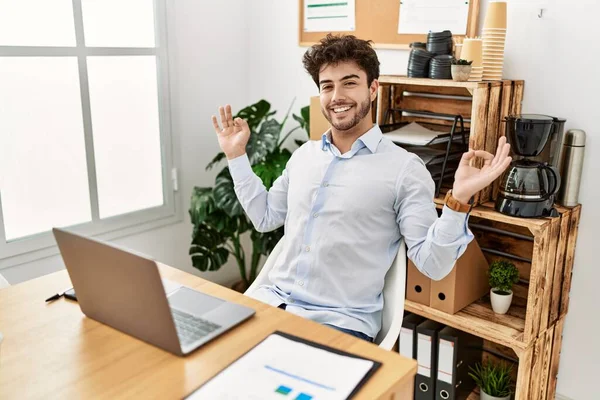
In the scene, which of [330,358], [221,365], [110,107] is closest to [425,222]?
[330,358]

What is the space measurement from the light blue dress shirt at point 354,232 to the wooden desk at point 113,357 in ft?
1.17

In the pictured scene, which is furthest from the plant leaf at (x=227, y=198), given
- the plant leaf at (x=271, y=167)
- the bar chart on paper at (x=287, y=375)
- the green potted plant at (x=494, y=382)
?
the bar chart on paper at (x=287, y=375)

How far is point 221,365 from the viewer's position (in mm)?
1114

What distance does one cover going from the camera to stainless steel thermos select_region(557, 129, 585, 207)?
200cm

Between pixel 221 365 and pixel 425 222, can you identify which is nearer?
pixel 221 365

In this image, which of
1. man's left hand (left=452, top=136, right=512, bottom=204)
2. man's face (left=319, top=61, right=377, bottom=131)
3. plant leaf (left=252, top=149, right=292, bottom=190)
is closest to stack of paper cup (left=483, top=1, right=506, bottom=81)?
man's face (left=319, top=61, right=377, bottom=131)

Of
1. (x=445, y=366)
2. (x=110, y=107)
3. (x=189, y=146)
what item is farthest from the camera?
(x=189, y=146)

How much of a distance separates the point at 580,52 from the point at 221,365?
168 centimetres

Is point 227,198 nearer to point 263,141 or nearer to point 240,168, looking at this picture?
point 263,141

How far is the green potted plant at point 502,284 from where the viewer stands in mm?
2090

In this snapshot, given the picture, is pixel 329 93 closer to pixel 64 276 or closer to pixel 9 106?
pixel 64 276

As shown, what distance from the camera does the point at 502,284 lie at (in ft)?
6.92

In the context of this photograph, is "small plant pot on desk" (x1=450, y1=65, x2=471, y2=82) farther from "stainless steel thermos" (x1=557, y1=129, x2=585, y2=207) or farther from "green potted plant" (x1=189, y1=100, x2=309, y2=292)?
"green potted plant" (x1=189, y1=100, x2=309, y2=292)

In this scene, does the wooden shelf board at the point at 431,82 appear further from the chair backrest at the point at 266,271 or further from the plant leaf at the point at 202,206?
the plant leaf at the point at 202,206
